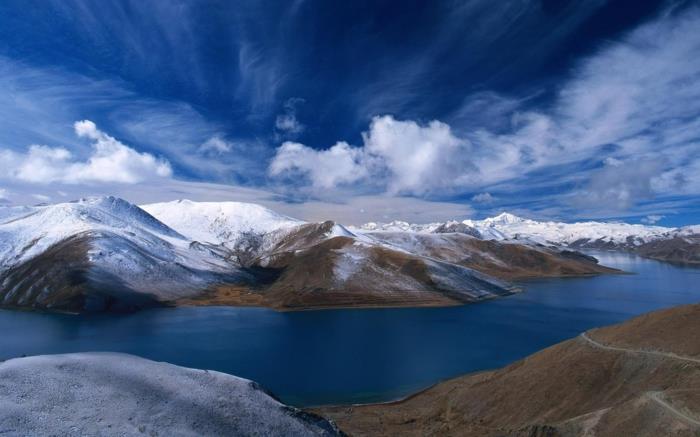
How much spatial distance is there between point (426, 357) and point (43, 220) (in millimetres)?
185853

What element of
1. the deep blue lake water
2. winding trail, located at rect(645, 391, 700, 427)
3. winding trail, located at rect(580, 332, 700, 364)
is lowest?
the deep blue lake water

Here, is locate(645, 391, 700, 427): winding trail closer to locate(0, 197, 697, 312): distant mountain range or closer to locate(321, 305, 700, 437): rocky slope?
locate(321, 305, 700, 437): rocky slope

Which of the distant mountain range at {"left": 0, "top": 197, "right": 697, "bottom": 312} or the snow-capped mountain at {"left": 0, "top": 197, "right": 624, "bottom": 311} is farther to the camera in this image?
the snow-capped mountain at {"left": 0, "top": 197, "right": 624, "bottom": 311}

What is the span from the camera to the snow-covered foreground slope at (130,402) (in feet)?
68.4

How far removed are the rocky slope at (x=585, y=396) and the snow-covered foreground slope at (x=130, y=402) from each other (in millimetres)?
15436

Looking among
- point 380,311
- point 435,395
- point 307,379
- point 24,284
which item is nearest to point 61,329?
point 24,284

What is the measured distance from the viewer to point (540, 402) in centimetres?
3819

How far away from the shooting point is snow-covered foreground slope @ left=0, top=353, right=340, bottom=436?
20.9m

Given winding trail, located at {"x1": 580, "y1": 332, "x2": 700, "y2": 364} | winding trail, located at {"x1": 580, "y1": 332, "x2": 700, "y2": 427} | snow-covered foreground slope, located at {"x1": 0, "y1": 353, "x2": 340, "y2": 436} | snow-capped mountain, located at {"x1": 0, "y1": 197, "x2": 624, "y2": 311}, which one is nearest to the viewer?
snow-covered foreground slope, located at {"x1": 0, "y1": 353, "x2": 340, "y2": 436}

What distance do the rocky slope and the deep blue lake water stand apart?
32.8 feet

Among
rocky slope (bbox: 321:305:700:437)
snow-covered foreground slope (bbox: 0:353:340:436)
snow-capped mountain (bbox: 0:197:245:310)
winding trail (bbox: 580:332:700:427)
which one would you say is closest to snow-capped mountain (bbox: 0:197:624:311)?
snow-capped mountain (bbox: 0:197:245:310)

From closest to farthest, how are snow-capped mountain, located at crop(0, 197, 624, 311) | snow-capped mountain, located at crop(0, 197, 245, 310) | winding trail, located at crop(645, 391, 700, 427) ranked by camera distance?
winding trail, located at crop(645, 391, 700, 427) < snow-capped mountain, located at crop(0, 197, 245, 310) < snow-capped mountain, located at crop(0, 197, 624, 311)

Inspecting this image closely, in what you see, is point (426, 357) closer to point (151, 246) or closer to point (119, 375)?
point (119, 375)

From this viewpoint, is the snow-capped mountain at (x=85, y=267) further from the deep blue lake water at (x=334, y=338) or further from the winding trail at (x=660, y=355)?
the winding trail at (x=660, y=355)
